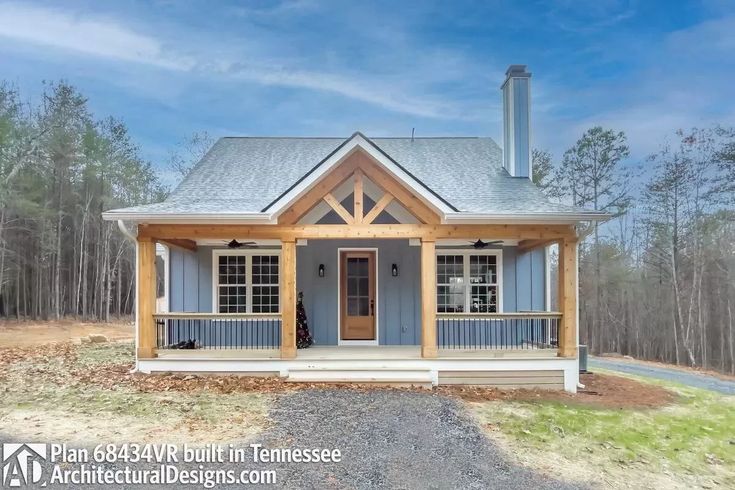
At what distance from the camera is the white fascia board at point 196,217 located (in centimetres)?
809

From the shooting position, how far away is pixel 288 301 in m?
8.42

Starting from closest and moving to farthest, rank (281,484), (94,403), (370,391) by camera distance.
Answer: (281,484) → (94,403) → (370,391)

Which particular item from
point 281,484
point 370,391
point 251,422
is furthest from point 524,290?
point 281,484

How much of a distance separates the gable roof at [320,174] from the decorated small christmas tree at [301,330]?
7.83 ft

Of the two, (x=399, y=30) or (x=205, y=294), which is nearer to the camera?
(x=205, y=294)

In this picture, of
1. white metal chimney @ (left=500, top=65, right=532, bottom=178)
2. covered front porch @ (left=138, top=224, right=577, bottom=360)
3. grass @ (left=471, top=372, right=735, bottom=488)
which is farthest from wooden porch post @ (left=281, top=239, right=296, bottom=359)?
white metal chimney @ (left=500, top=65, right=532, bottom=178)

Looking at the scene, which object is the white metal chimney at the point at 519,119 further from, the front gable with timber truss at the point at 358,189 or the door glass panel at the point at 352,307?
the door glass panel at the point at 352,307

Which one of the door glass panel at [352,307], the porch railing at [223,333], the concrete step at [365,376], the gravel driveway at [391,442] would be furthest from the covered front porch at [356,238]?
the gravel driveway at [391,442]

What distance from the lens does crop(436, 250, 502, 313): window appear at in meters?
10.6

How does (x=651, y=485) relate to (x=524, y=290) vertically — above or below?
below

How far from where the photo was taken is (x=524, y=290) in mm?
10609

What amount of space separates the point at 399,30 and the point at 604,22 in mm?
8075

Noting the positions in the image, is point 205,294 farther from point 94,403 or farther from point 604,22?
point 604,22

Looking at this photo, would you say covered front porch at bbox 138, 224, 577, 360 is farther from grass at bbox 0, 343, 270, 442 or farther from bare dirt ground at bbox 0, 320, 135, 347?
bare dirt ground at bbox 0, 320, 135, 347
